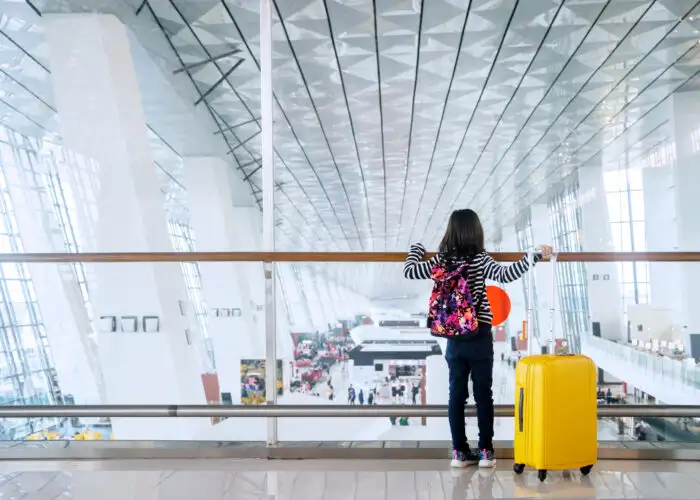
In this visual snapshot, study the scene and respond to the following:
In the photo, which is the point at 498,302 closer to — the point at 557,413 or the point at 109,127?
the point at 557,413

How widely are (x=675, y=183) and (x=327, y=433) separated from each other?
11.9 meters

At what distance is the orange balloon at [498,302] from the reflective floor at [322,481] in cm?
65

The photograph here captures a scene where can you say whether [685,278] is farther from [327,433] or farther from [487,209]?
[327,433]

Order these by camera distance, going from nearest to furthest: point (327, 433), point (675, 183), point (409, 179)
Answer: point (327, 433), point (409, 179), point (675, 183)

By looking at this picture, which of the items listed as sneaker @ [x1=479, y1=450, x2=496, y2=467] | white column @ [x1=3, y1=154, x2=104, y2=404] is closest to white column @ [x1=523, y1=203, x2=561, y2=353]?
sneaker @ [x1=479, y1=450, x2=496, y2=467]

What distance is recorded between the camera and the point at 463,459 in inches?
106

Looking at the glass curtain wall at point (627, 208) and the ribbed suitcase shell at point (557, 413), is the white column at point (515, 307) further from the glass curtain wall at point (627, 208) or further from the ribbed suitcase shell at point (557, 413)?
the glass curtain wall at point (627, 208)

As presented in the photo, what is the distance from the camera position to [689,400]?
3422 millimetres

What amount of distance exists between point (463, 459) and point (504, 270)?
2.74 feet

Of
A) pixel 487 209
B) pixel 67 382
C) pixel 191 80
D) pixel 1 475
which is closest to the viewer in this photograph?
pixel 1 475

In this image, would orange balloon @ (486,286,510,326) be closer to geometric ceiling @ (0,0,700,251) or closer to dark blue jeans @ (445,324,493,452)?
dark blue jeans @ (445,324,493,452)

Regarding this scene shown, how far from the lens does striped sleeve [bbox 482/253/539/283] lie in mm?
2580

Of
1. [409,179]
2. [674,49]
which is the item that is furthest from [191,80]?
[674,49]

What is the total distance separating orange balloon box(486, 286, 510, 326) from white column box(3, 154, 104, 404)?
220cm
